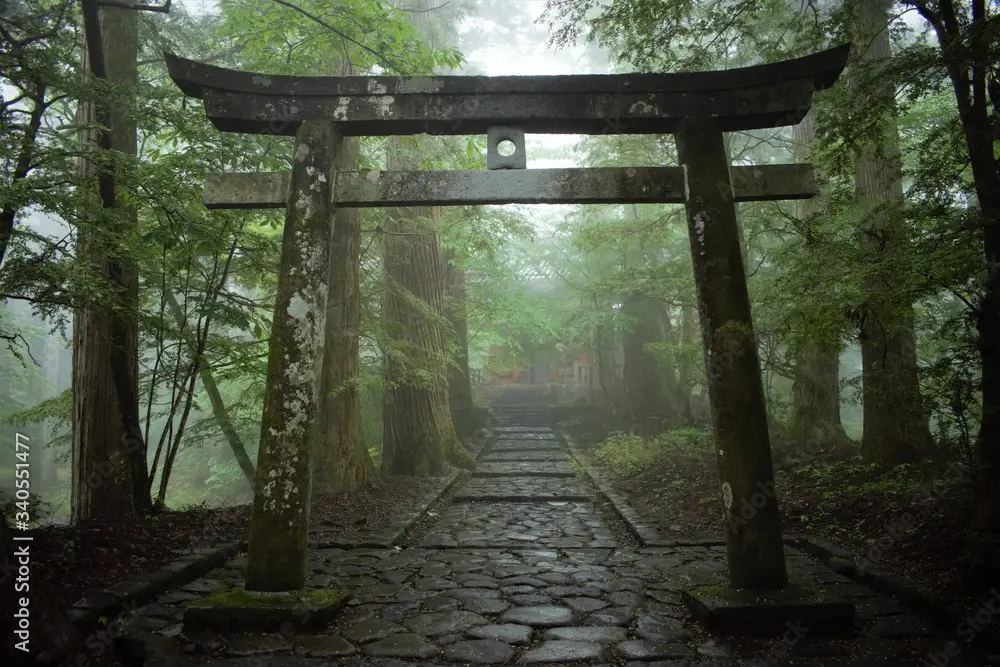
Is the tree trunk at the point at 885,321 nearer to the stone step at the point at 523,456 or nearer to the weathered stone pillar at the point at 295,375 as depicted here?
the weathered stone pillar at the point at 295,375

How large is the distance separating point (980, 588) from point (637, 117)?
4.16 metres

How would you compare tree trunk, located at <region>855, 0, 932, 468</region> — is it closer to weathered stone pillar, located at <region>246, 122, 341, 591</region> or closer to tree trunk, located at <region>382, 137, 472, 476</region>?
weathered stone pillar, located at <region>246, 122, 341, 591</region>

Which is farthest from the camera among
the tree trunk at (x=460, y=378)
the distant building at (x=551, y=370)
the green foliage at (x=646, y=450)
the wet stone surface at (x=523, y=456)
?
the distant building at (x=551, y=370)

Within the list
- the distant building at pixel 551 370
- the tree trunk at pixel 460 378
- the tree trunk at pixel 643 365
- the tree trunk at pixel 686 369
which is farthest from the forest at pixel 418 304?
the distant building at pixel 551 370

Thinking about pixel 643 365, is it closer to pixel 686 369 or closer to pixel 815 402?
pixel 686 369

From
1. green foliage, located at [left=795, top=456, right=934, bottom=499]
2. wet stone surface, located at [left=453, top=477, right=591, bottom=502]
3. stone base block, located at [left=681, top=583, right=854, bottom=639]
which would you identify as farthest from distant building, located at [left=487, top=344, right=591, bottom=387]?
stone base block, located at [left=681, top=583, right=854, bottom=639]

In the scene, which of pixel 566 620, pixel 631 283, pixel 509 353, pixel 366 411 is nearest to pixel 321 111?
pixel 566 620

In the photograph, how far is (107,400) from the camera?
6.69 metres

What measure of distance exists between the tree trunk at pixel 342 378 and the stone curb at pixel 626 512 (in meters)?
3.71

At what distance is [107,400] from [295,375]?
383 cm

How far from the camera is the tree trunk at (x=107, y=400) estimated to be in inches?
254

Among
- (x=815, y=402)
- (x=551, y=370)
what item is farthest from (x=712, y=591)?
(x=551, y=370)

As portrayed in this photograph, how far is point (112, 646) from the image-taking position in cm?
356

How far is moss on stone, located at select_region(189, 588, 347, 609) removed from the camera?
3.92 meters
